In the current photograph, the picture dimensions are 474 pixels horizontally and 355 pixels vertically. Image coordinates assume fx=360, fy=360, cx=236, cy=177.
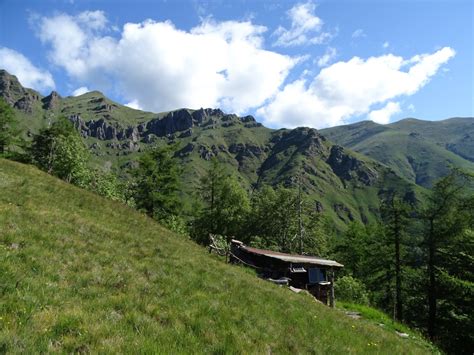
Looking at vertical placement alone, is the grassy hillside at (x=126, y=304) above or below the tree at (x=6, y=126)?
below

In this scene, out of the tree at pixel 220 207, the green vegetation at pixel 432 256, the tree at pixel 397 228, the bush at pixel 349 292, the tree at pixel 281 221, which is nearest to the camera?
the green vegetation at pixel 432 256

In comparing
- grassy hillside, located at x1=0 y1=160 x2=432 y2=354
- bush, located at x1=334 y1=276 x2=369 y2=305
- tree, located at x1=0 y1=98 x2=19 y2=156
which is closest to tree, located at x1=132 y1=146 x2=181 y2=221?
tree, located at x1=0 y1=98 x2=19 y2=156

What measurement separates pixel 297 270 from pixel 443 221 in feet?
72.9

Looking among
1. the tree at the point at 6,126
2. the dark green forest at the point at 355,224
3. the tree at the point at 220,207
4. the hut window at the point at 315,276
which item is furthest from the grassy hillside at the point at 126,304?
the tree at the point at 220,207

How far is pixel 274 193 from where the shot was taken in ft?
246

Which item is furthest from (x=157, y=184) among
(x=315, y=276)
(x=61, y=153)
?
(x=315, y=276)

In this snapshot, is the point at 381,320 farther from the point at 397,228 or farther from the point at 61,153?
the point at 61,153

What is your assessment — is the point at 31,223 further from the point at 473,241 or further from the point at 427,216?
the point at 427,216

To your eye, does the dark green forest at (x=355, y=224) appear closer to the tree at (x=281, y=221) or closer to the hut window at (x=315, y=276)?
the tree at (x=281, y=221)

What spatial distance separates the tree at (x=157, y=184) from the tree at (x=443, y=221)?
33919 mm

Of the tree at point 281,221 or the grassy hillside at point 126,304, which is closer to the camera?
the grassy hillside at point 126,304

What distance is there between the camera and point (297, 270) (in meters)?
29.9

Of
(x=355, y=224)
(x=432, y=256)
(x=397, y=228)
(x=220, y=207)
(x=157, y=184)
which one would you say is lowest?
(x=432, y=256)

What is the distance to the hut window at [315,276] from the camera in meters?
30.9
